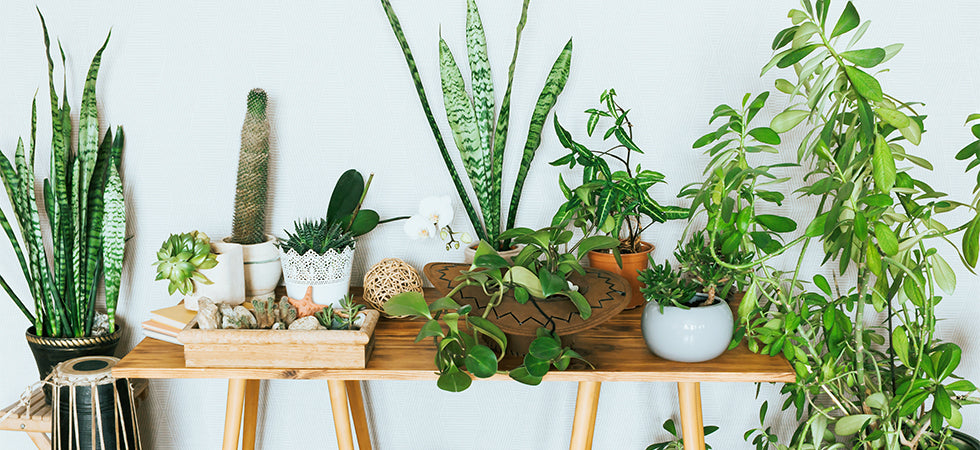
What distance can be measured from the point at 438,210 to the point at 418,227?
2.3 inches

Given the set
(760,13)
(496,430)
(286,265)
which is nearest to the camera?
(286,265)

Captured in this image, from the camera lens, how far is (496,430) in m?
1.66

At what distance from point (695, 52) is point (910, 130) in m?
0.52

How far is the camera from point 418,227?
1.44 meters

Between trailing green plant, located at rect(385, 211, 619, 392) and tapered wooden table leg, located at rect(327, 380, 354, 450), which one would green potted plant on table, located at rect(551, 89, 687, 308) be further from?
tapered wooden table leg, located at rect(327, 380, 354, 450)

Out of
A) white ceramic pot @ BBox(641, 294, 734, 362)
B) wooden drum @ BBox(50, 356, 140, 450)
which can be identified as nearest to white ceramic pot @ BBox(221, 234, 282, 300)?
wooden drum @ BBox(50, 356, 140, 450)

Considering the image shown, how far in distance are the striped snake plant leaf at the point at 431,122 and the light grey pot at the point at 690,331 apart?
0.47 metres

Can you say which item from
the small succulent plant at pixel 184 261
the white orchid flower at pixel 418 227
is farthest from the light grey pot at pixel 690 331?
the small succulent plant at pixel 184 261

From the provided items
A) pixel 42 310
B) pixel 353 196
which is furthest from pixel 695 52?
pixel 42 310

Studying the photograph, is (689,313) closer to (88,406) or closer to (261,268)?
(261,268)

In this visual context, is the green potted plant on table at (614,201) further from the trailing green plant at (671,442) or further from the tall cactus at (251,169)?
the tall cactus at (251,169)

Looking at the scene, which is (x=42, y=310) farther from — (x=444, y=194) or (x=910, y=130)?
(x=910, y=130)

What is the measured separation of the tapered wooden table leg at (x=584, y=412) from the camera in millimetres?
1203

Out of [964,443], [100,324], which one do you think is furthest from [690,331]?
[100,324]
